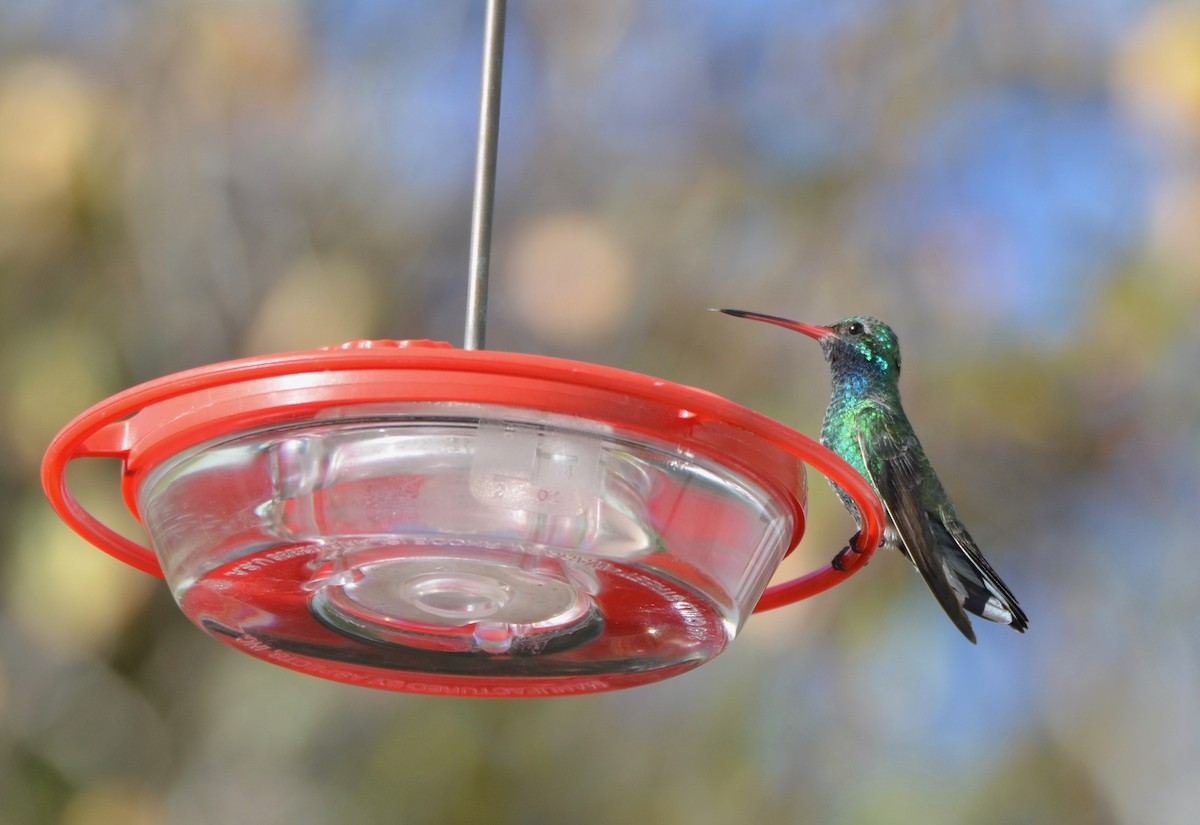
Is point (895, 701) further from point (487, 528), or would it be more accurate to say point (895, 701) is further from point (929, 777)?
point (487, 528)

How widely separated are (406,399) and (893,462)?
2.08 metres

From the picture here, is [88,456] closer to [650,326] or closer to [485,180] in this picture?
[485,180]

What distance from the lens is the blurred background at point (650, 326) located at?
5.61 metres

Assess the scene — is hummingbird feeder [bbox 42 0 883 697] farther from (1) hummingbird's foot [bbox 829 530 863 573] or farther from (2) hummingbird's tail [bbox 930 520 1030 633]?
(2) hummingbird's tail [bbox 930 520 1030 633]

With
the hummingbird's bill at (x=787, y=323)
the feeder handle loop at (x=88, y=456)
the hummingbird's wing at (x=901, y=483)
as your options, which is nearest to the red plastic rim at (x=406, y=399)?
the feeder handle loop at (x=88, y=456)

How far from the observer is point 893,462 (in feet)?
11.5

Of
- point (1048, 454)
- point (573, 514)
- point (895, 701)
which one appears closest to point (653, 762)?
point (895, 701)

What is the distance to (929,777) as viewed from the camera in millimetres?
5488

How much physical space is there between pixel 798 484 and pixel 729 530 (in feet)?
0.42

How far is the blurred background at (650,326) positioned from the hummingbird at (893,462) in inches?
62.8

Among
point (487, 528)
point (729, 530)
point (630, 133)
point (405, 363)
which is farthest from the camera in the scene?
point (630, 133)

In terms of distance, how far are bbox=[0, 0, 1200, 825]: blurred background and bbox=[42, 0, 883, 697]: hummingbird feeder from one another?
338cm

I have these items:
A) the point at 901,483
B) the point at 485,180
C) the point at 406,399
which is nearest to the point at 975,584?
the point at 901,483

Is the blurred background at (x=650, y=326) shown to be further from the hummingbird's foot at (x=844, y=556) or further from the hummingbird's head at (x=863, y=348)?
the hummingbird's foot at (x=844, y=556)
